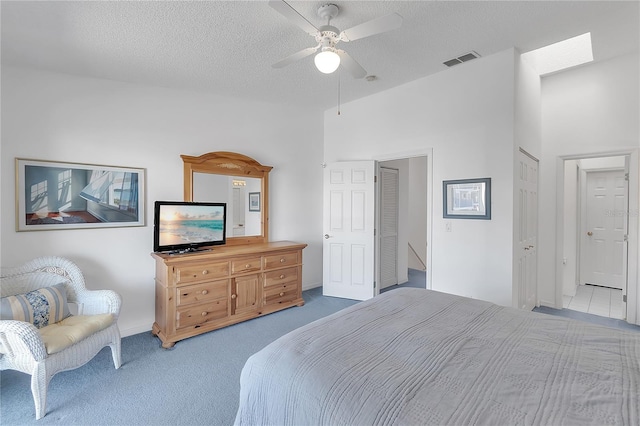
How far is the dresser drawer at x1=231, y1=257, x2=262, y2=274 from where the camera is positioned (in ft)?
10.7

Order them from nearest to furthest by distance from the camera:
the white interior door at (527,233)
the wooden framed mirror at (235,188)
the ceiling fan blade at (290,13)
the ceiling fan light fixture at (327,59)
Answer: the ceiling fan blade at (290,13) < the ceiling fan light fixture at (327,59) < the white interior door at (527,233) < the wooden framed mirror at (235,188)

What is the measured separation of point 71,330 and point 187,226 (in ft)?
4.45

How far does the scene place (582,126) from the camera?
141 inches

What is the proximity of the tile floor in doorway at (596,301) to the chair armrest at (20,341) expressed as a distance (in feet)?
18.1

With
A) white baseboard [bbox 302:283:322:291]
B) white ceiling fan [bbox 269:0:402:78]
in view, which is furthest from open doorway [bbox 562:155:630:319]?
white ceiling fan [bbox 269:0:402:78]

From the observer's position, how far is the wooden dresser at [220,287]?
9.39ft

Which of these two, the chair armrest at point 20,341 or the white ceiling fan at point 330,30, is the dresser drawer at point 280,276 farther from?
the white ceiling fan at point 330,30

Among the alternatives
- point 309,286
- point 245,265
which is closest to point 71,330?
point 245,265

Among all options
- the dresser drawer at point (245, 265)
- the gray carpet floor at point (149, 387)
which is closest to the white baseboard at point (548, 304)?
the gray carpet floor at point (149, 387)

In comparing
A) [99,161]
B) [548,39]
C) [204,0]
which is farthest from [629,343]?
[99,161]

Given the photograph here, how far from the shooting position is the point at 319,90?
3783mm

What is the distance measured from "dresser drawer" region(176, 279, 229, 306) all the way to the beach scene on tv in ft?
1.77

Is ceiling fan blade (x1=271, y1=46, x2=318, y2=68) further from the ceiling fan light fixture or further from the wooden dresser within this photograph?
the wooden dresser

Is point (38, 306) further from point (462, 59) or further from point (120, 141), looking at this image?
point (462, 59)
